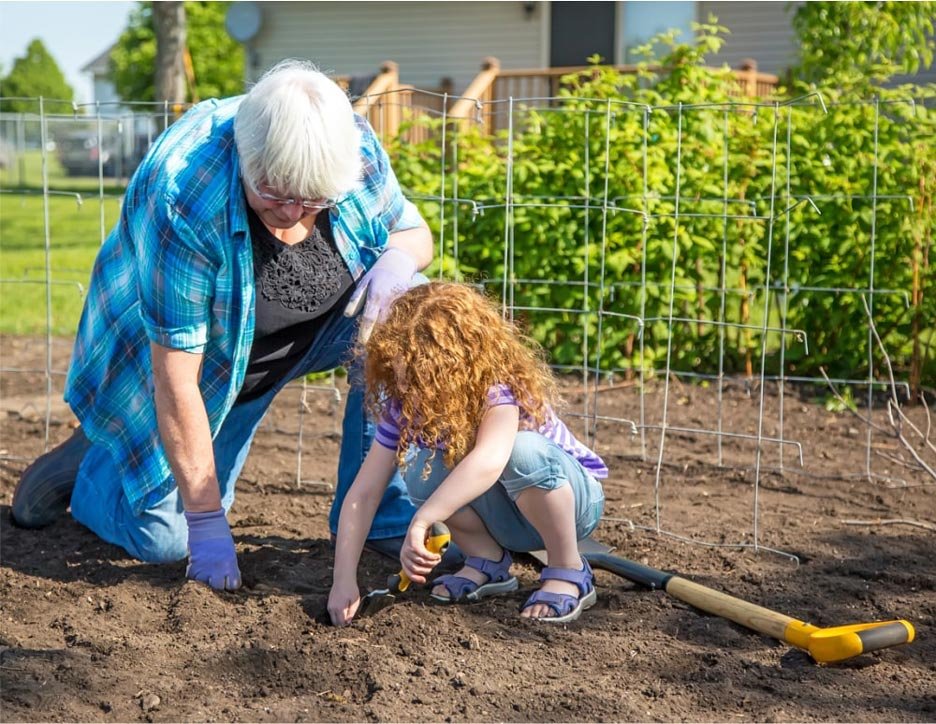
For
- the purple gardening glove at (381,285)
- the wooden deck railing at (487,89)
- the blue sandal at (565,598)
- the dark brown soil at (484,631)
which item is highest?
the wooden deck railing at (487,89)

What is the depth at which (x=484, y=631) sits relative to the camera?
2.54 m

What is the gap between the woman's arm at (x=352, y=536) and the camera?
99.5 inches

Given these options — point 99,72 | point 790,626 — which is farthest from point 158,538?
point 99,72

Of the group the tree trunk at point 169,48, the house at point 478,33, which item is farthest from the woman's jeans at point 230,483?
the house at point 478,33

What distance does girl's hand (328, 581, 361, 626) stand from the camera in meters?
2.54

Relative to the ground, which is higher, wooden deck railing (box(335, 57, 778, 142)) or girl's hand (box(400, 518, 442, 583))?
wooden deck railing (box(335, 57, 778, 142))

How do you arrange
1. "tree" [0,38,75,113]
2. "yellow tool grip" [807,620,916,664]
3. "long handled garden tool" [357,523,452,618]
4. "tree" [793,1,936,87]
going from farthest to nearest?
"tree" [0,38,75,113]
"tree" [793,1,936,87]
"long handled garden tool" [357,523,452,618]
"yellow tool grip" [807,620,916,664]

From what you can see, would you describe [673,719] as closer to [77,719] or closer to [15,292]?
[77,719]

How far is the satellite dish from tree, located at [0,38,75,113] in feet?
146

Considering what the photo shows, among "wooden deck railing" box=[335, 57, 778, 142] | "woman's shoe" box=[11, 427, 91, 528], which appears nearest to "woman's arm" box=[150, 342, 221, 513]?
"woman's shoe" box=[11, 427, 91, 528]

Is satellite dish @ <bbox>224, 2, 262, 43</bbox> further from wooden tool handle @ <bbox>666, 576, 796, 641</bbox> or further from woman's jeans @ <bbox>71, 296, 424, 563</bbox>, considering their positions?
wooden tool handle @ <bbox>666, 576, 796, 641</bbox>

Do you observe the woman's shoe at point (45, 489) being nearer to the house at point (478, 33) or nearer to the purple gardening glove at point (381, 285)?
the purple gardening glove at point (381, 285)

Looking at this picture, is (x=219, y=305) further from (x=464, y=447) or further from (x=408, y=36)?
(x=408, y=36)

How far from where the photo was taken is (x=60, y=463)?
3393 millimetres
